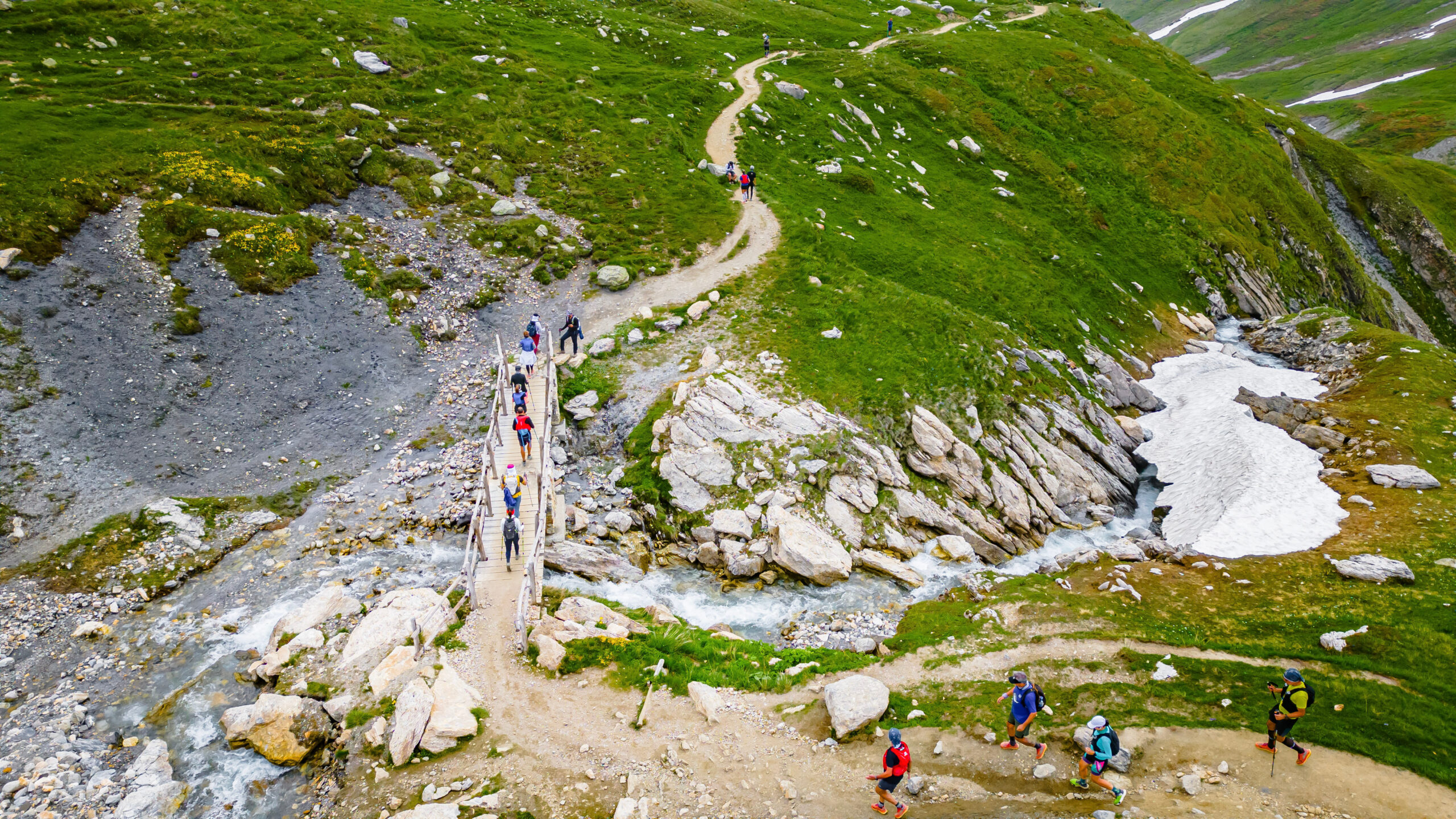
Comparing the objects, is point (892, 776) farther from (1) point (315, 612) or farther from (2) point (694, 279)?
(2) point (694, 279)

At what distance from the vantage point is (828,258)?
47.7 meters

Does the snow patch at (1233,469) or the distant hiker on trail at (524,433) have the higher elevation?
the distant hiker on trail at (524,433)

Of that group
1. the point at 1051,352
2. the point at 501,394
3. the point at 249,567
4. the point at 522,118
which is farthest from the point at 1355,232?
the point at 249,567

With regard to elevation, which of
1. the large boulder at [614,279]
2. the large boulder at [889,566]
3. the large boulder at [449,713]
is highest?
the large boulder at [614,279]

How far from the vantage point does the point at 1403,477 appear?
32125 mm

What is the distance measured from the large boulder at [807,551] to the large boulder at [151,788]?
20501 mm

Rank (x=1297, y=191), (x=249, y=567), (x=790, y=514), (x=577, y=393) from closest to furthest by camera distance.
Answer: (x=249, y=567) < (x=790, y=514) < (x=577, y=393) < (x=1297, y=191)

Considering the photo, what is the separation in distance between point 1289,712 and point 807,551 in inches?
629

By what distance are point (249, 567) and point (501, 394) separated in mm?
12688

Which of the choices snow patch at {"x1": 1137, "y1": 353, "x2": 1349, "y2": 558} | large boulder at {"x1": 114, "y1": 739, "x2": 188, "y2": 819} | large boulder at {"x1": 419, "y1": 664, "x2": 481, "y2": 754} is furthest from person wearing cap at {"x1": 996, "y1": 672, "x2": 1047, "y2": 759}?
large boulder at {"x1": 114, "y1": 739, "x2": 188, "y2": 819}

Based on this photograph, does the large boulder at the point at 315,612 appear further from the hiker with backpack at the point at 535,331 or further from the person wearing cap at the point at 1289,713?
the person wearing cap at the point at 1289,713

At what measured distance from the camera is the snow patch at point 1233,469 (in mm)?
29484

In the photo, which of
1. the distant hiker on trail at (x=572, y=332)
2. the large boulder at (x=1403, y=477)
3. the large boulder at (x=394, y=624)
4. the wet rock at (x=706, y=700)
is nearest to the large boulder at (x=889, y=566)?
the wet rock at (x=706, y=700)

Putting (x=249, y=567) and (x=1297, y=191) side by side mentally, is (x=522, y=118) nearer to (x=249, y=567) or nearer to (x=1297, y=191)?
(x=249, y=567)
